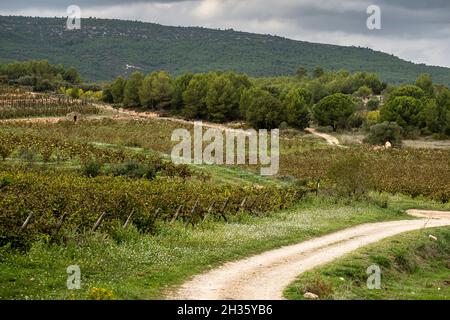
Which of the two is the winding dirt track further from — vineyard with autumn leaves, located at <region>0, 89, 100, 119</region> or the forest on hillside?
vineyard with autumn leaves, located at <region>0, 89, 100, 119</region>

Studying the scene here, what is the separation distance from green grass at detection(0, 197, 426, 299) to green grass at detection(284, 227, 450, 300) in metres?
3.38

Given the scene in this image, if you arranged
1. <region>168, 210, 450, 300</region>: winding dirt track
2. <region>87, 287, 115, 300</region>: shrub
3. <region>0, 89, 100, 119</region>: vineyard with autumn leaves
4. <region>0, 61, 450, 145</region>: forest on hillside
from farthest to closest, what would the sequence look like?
<region>0, 61, 450, 145</region>: forest on hillside, <region>0, 89, 100, 119</region>: vineyard with autumn leaves, <region>168, 210, 450, 300</region>: winding dirt track, <region>87, 287, 115, 300</region>: shrub

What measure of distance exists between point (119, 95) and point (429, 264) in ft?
397

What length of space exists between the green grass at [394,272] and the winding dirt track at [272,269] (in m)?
0.60

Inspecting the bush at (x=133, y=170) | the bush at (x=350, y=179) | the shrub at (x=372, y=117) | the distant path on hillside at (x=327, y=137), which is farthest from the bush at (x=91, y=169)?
the shrub at (x=372, y=117)

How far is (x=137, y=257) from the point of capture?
19.9 metres

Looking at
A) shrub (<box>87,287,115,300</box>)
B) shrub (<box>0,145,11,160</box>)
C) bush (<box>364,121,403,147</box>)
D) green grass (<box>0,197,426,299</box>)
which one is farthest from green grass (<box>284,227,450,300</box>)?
bush (<box>364,121,403,147</box>)

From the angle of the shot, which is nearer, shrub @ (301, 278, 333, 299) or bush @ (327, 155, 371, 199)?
shrub @ (301, 278, 333, 299)

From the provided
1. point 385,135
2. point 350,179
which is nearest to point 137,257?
point 350,179

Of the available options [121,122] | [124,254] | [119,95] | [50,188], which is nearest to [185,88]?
[119,95]

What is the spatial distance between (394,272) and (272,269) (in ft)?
18.7

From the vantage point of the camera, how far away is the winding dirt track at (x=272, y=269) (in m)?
16.5

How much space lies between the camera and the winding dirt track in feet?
54.3

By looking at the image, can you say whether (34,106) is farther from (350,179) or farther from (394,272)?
(394,272)
